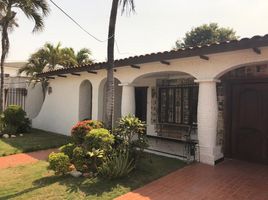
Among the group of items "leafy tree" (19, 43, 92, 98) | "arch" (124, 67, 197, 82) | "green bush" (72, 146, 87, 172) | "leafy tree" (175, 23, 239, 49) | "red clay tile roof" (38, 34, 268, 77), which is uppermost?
"leafy tree" (175, 23, 239, 49)

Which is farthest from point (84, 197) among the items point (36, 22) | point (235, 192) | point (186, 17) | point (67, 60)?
point (67, 60)

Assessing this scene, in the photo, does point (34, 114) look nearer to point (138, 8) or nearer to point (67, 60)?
point (67, 60)

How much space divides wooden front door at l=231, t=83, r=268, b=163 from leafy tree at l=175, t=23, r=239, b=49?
74.0ft

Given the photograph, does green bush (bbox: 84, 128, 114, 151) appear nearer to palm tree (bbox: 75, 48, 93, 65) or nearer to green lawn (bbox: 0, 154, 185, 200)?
green lawn (bbox: 0, 154, 185, 200)

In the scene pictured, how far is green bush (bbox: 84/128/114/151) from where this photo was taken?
6.51m

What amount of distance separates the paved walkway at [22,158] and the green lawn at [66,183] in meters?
0.60

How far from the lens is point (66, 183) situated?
5.91 metres

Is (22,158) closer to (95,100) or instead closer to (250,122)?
(95,100)

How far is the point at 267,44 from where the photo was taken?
548cm

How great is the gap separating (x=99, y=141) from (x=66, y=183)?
4.14 feet

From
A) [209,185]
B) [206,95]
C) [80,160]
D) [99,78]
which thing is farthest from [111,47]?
[209,185]

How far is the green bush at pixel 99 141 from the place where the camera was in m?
6.51

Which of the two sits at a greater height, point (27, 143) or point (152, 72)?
point (152, 72)

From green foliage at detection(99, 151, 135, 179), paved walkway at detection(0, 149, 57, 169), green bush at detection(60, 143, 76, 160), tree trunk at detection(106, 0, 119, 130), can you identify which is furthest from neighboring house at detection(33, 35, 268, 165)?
paved walkway at detection(0, 149, 57, 169)
